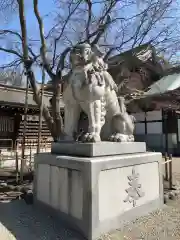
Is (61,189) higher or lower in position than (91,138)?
lower

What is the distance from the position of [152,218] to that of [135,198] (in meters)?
0.43

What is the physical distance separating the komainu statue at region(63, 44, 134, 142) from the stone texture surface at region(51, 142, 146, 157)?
0.13m

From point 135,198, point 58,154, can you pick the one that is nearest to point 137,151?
point 135,198

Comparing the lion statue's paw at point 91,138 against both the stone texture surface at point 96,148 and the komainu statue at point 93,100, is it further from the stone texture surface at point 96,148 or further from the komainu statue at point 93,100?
the stone texture surface at point 96,148

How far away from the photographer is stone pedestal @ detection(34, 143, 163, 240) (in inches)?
114

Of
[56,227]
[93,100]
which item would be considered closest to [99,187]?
[56,227]

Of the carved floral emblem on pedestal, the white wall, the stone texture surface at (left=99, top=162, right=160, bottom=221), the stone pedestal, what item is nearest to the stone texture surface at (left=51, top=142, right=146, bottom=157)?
the stone pedestal

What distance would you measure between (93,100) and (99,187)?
47.6 inches

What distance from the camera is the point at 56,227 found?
3162 millimetres

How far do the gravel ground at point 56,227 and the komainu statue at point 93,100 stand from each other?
1209 mm

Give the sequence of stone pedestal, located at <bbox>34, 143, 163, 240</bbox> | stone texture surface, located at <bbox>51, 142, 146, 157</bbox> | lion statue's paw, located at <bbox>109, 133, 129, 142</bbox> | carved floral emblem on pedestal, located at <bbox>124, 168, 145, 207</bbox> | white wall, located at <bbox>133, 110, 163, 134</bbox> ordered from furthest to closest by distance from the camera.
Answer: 1. white wall, located at <bbox>133, 110, 163, 134</bbox>
2. lion statue's paw, located at <bbox>109, 133, 129, 142</bbox>
3. carved floral emblem on pedestal, located at <bbox>124, 168, 145, 207</bbox>
4. stone texture surface, located at <bbox>51, 142, 146, 157</bbox>
5. stone pedestal, located at <bbox>34, 143, 163, 240</bbox>

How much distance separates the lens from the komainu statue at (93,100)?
343 centimetres

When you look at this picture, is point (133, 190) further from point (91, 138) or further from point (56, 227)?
point (56, 227)

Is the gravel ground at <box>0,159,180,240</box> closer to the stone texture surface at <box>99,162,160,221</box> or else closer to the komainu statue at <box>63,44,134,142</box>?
the stone texture surface at <box>99,162,160,221</box>
